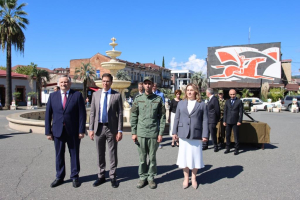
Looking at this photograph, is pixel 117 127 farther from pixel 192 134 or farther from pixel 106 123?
pixel 192 134

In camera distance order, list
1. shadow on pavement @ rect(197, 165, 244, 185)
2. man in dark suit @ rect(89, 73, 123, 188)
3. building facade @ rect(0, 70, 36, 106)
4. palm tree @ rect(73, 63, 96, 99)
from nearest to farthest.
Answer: man in dark suit @ rect(89, 73, 123, 188), shadow on pavement @ rect(197, 165, 244, 185), building facade @ rect(0, 70, 36, 106), palm tree @ rect(73, 63, 96, 99)

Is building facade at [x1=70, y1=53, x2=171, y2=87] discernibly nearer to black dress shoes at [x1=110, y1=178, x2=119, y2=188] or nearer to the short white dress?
black dress shoes at [x1=110, y1=178, x2=119, y2=188]

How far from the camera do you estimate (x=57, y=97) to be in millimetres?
4320

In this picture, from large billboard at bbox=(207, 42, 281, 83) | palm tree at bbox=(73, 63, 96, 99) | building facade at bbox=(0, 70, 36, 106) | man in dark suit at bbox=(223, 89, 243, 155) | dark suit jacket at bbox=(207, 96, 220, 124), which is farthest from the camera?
large billboard at bbox=(207, 42, 281, 83)

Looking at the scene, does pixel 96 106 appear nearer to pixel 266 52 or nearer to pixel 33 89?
pixel 33 89

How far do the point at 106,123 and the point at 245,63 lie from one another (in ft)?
168

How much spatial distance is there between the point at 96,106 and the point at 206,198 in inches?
92.5

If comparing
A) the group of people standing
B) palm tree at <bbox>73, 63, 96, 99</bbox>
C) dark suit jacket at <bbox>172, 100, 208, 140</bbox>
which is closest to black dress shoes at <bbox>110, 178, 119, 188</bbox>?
the group of people standing

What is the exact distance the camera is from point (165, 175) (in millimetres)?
4879

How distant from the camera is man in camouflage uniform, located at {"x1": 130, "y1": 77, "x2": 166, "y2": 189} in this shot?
13.9 feet

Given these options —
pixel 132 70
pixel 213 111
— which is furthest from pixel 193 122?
pixel 132 70

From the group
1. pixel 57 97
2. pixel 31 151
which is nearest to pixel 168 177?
pixel 57 97

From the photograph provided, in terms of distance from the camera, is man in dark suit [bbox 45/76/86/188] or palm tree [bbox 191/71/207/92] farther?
palm tree [bbox 191/71/207/92]

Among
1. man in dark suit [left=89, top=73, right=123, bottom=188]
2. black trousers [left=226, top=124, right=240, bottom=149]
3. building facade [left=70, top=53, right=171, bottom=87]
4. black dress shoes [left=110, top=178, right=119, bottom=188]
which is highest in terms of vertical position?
building facade [left=70, top=53, right=171, bottom=87]
